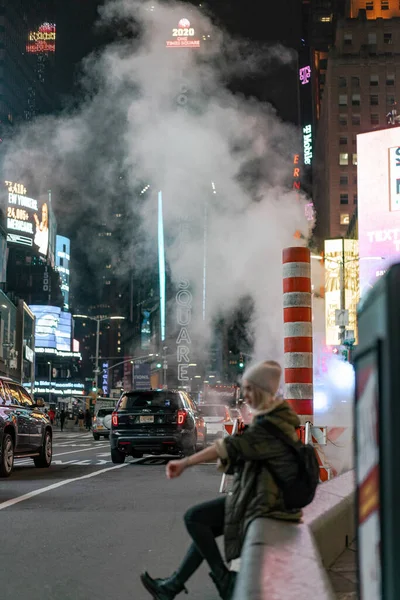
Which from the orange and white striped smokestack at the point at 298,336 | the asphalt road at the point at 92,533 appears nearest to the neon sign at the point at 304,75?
the orange and white striped smokestack at the point at 298,336

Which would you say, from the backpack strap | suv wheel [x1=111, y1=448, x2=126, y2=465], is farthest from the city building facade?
the backpack strap

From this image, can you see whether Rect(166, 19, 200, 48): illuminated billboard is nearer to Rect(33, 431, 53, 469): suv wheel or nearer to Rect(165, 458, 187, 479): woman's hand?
Rect(33, 431, 53, 469): suv wheel

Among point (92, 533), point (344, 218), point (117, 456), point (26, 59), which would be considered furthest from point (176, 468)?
point (26, 59)

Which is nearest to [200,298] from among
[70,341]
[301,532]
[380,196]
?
[380,196]

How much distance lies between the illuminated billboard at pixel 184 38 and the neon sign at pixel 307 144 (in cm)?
10090

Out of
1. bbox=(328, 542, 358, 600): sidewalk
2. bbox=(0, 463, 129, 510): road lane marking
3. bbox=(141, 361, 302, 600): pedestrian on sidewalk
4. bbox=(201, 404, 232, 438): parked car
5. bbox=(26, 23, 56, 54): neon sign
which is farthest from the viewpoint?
bbox=(26, 23, 56, 54): neon sign

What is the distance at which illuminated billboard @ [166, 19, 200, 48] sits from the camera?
28078 millimetres

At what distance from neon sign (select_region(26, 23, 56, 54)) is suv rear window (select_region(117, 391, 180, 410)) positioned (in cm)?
16917

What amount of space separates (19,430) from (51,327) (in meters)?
117

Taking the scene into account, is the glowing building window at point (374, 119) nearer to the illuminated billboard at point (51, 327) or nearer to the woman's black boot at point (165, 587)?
the illuminated billboard at point (51, 327)

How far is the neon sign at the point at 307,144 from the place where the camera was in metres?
128

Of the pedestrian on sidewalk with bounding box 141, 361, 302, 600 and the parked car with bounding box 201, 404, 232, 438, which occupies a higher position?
the pedestrian on sidewalk with bounding box 141, 361, 302, 600

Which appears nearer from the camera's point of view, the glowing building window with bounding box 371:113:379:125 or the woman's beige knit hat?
the woman's beige knit hat

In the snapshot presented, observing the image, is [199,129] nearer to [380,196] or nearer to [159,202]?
[159,202]
